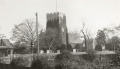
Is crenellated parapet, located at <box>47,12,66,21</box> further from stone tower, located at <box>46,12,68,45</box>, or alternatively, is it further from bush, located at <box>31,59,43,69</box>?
bush, located at <box>31,59,43,69</box>

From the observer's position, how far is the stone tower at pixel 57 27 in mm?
66688

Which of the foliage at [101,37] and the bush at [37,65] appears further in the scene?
the foliage at [101,37]

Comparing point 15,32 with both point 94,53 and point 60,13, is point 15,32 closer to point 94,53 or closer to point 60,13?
point 60,13

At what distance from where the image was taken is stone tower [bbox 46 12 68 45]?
66.7 metres

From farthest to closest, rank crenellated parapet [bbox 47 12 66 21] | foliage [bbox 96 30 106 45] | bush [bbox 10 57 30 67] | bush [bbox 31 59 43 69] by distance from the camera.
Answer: crenellated parapet [bbox 47 12 66 21] → foliage [bbox 96 30 106 45] → bush [bbox 10 57 30 67] → bush [bbox 31 59 43 69]

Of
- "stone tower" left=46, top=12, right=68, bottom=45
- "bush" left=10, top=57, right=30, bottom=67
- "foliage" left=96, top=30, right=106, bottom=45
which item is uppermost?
"stone tower" left=46, top=12, right=68, bottom=45

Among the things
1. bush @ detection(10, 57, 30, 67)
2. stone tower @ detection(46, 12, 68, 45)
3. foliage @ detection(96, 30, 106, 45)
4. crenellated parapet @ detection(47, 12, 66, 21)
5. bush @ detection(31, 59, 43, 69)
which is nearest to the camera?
bush @ detection(31, 59, 43, 69)

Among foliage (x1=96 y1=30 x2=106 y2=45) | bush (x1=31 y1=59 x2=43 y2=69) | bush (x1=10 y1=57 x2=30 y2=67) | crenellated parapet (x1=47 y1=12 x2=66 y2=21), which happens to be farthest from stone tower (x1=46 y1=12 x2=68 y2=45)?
bush (x1=31 y1=59 x2=43 y2=69)

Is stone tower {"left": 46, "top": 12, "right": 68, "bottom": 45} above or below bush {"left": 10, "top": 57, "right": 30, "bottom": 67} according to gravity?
above

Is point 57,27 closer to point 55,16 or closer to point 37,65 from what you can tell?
point 55,16

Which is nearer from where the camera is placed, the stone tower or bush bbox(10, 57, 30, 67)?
bush bbox(10, 57, 30, 67)

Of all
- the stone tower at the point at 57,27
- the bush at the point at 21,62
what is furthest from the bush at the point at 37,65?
the stone tower at the point at 57,27

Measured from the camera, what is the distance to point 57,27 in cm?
6938

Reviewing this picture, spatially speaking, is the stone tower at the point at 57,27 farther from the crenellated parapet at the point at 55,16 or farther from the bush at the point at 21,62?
the bush at the point at 21,62
